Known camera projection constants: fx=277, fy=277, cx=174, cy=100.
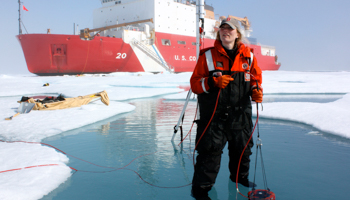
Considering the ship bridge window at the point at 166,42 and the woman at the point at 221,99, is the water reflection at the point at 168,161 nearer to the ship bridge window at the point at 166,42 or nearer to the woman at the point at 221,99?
the woman at the point at 221,99

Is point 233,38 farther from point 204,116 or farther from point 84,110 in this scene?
point 84,110

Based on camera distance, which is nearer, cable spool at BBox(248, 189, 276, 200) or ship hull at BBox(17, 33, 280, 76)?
cable spool at BBox(248, 189, 276, 200)

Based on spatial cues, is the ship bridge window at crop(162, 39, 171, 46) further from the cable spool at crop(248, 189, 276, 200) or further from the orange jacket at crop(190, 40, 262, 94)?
the cable spool at crop(248, 189, 276, 200)

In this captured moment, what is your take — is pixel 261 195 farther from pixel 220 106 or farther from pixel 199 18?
pixel 199 18

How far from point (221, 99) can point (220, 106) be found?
0.16 ft

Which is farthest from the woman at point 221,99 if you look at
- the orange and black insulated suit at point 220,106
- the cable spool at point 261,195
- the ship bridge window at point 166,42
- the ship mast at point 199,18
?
the ship bridge window at point 166,42

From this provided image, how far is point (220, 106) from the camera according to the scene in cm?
188

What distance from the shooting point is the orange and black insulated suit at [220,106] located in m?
1.84

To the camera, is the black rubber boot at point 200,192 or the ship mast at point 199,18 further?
the ship mast at point 199,18

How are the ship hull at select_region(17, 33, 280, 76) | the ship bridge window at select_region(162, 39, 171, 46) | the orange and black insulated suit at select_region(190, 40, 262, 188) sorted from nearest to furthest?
the orange and black insulated suit at select_region(190, 40, 262, 188), the ship hull at select_region(17, 33, 280, 76), the ship bridge window at select_region(162, 39, 171, 46)

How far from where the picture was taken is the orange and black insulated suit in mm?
1843

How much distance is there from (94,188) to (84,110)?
4114 millimetres

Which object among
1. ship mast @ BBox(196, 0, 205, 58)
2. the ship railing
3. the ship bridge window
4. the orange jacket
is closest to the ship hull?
the ship railing

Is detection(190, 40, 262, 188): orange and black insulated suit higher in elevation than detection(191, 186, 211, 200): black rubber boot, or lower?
higher
